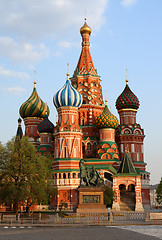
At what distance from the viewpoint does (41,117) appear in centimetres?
6538

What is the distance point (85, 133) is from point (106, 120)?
5163 millimetres

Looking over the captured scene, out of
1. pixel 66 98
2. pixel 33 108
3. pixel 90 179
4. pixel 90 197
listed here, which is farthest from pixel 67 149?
pixel 90 197

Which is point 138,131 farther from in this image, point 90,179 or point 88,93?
point 90,179

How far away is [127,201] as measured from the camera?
4472 centimetres

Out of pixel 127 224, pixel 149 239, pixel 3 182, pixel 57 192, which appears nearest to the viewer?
pixel 149 239

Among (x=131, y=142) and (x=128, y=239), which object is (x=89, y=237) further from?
(x=131, y=142)

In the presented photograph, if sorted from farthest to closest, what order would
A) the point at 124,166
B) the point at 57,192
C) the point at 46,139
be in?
the point at 46,139
the point at 57,192
the point at 124,166

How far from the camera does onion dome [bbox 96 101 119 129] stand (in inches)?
2242

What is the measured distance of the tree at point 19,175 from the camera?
31047 mm

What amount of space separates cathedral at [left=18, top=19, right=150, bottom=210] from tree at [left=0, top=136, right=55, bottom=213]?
14967 millimetres

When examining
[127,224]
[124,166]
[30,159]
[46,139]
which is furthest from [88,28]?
[127,224]

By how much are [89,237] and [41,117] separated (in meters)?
49.5

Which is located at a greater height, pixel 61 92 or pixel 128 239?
pixel 61 92

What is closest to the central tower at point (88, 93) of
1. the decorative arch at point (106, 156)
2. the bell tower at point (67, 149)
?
the decorative arch at point (106, 156)
